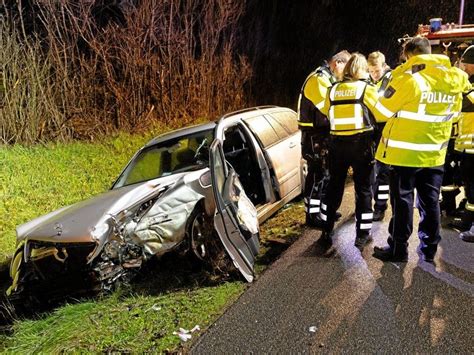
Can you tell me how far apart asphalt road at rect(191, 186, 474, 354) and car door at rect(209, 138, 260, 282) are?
254 millimetres

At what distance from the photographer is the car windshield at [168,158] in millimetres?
4957

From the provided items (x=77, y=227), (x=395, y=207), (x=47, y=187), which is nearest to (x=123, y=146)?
(x=47, y=187)

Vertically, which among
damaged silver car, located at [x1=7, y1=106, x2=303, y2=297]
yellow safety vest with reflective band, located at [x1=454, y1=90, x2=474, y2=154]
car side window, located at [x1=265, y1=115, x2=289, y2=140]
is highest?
yellow safety vest with reflective band, located at [x1=454, y1=90, x2=474, y2=154]

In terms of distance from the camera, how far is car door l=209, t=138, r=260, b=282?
3.58 m

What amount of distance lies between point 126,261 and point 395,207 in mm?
2434

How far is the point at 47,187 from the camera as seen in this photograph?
22.0ft

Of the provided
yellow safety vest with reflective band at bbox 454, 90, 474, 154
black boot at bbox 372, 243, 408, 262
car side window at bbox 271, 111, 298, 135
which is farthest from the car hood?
yellow safety vest with reflective band at bbox 454, 90, 474, 154

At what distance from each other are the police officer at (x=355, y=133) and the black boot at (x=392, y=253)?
0.26 meters

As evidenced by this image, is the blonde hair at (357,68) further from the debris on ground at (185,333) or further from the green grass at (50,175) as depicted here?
the green grass at (50,175)

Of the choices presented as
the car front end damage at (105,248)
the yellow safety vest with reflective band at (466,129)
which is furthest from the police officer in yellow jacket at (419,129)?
the car front end damage at (105,248)

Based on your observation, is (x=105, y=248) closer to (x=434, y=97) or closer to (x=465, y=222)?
(x=434, y=97)

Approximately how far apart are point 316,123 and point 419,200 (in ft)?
4.38

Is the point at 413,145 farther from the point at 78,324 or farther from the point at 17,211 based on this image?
the point at 17,211

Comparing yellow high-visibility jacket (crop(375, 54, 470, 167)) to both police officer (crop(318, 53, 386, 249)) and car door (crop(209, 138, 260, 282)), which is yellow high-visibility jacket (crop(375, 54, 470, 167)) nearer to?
police officer (crop(318, 53, 386, 249))
